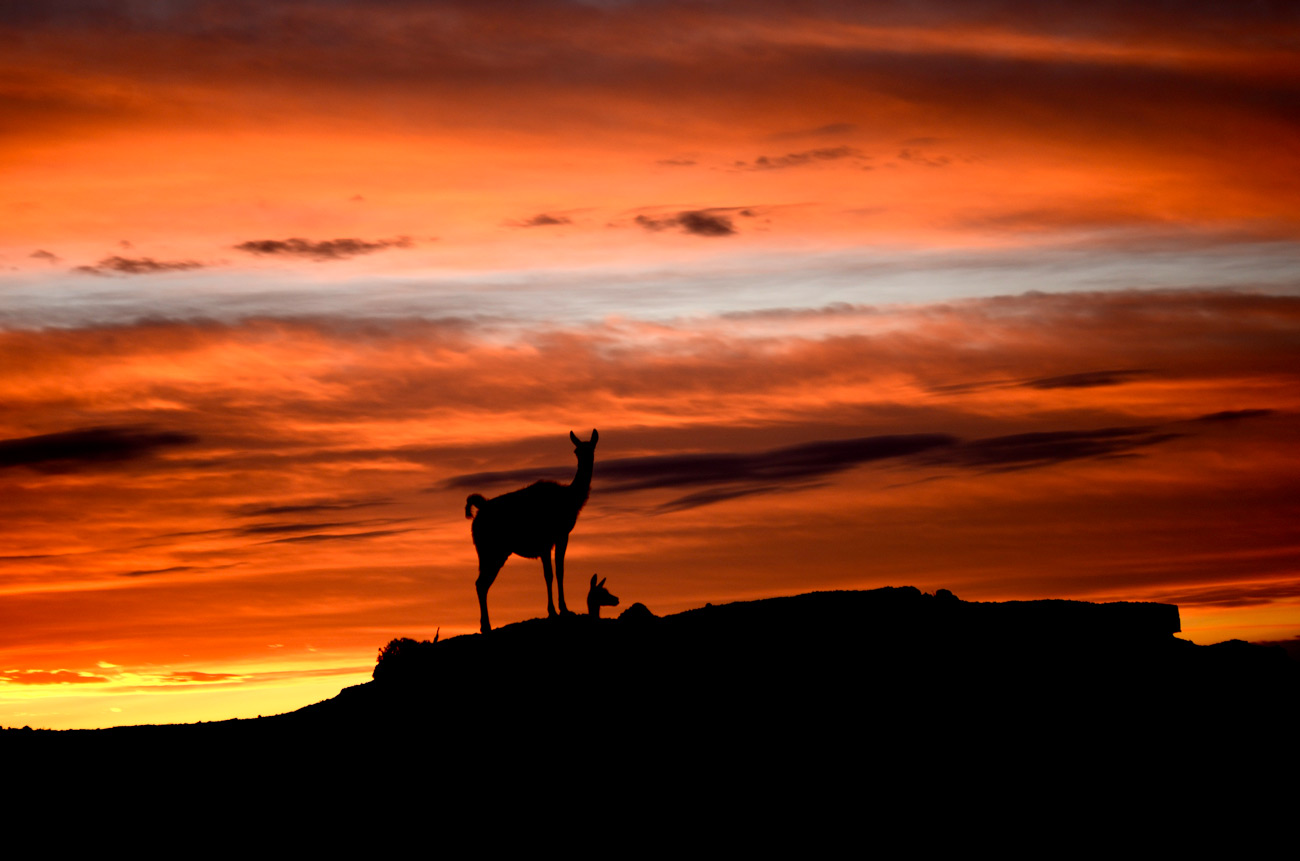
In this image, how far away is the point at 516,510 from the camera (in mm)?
32469

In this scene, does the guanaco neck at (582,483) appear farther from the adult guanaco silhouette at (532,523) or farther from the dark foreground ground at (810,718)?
the dark foreground ground at (810,718)

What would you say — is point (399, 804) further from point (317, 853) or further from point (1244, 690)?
point (1244, 690)

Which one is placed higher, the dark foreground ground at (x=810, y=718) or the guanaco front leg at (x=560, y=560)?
the guanaco front leg at (x=560, y=560)

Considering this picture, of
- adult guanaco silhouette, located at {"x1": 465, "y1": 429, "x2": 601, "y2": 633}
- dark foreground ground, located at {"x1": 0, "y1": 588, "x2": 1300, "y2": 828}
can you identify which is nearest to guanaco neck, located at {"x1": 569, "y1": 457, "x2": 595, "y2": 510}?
adult guanaco silhouette, located at {"x1": 465, "y1": 429, "x2": 601, "y2": 633}

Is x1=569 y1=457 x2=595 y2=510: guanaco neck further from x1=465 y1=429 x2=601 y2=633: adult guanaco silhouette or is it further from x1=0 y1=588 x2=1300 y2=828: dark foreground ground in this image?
x1=0 y1=588 x2=1300 y2=828: dark foreground ground

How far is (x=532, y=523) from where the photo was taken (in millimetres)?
32062

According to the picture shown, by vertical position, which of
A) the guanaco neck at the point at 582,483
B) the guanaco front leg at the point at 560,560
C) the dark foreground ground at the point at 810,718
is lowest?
the dark foreground ground at the point at 810,718

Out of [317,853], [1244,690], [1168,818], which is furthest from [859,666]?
[317,853]

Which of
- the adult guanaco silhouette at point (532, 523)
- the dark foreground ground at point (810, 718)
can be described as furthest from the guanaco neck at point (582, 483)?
the dark foreground ground at point (810, 718)

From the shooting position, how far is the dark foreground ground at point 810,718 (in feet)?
87.8

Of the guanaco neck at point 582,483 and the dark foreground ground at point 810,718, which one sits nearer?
the dark foreground ground at point 810,718

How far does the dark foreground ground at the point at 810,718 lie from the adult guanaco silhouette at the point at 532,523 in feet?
6.07

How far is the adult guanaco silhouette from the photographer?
104 feet

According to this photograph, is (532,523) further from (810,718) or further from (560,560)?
(810,718)
